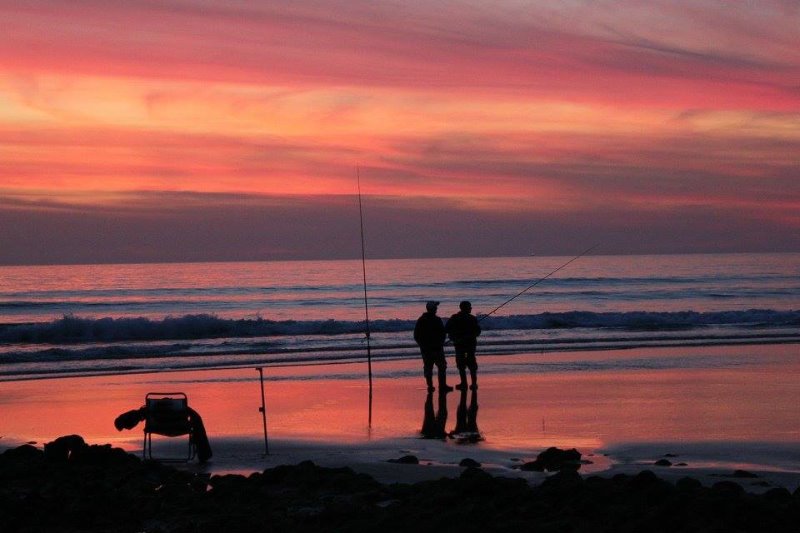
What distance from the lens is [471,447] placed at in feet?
35.5

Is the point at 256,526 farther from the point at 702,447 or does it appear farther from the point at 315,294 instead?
the point at 315,294

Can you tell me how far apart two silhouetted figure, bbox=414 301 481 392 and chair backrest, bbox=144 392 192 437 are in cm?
602

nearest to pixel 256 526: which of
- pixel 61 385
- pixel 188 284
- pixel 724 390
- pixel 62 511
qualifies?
pixel 62 511

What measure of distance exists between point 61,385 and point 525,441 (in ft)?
33.8

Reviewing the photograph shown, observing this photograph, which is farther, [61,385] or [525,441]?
[61,385]

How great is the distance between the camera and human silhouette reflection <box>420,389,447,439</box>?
11.8m

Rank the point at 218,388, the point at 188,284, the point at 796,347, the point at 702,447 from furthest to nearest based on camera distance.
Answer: the point at 188,284, the point at 796,347, the point at 218,388, the point at 702,447

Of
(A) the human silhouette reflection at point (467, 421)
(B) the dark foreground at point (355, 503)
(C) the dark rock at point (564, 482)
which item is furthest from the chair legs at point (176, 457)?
(C) the dark rock at point (564, 482)

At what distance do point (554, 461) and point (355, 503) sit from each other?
8.60 ft

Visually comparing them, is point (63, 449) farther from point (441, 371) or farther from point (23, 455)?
point (441, 371)

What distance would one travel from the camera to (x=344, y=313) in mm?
46062

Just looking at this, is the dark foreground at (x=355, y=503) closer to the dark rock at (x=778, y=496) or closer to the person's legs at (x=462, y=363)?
the dark rock at (x=778, y=496)

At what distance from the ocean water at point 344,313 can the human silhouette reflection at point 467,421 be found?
244 centimetres

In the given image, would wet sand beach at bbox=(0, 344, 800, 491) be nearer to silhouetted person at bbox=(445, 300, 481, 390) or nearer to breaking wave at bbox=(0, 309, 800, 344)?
silhouetted person at bbox=(445, 300, 481, 390)
